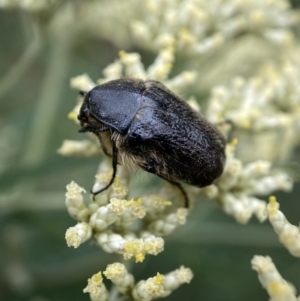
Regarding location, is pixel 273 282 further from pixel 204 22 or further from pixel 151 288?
pixel 204 22

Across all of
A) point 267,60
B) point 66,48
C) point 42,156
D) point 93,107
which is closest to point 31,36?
point 66,48

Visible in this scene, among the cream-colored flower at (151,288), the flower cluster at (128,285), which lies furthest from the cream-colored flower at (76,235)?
the cream-colored flower at (151,288)

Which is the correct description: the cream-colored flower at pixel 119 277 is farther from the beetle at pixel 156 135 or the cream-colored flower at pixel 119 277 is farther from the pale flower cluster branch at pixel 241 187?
the pale flower cluster branch at pixel 241 187

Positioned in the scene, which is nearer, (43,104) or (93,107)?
(93,107)

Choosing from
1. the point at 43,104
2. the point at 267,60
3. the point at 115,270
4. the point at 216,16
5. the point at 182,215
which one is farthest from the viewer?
the point at 267,60

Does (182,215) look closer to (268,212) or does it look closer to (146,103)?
(268,212)

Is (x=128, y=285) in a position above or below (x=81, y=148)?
below

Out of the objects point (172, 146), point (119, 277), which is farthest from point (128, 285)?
point (172, 146)

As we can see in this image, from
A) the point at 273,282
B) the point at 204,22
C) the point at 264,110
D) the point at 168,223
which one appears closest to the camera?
the point at 273,282
